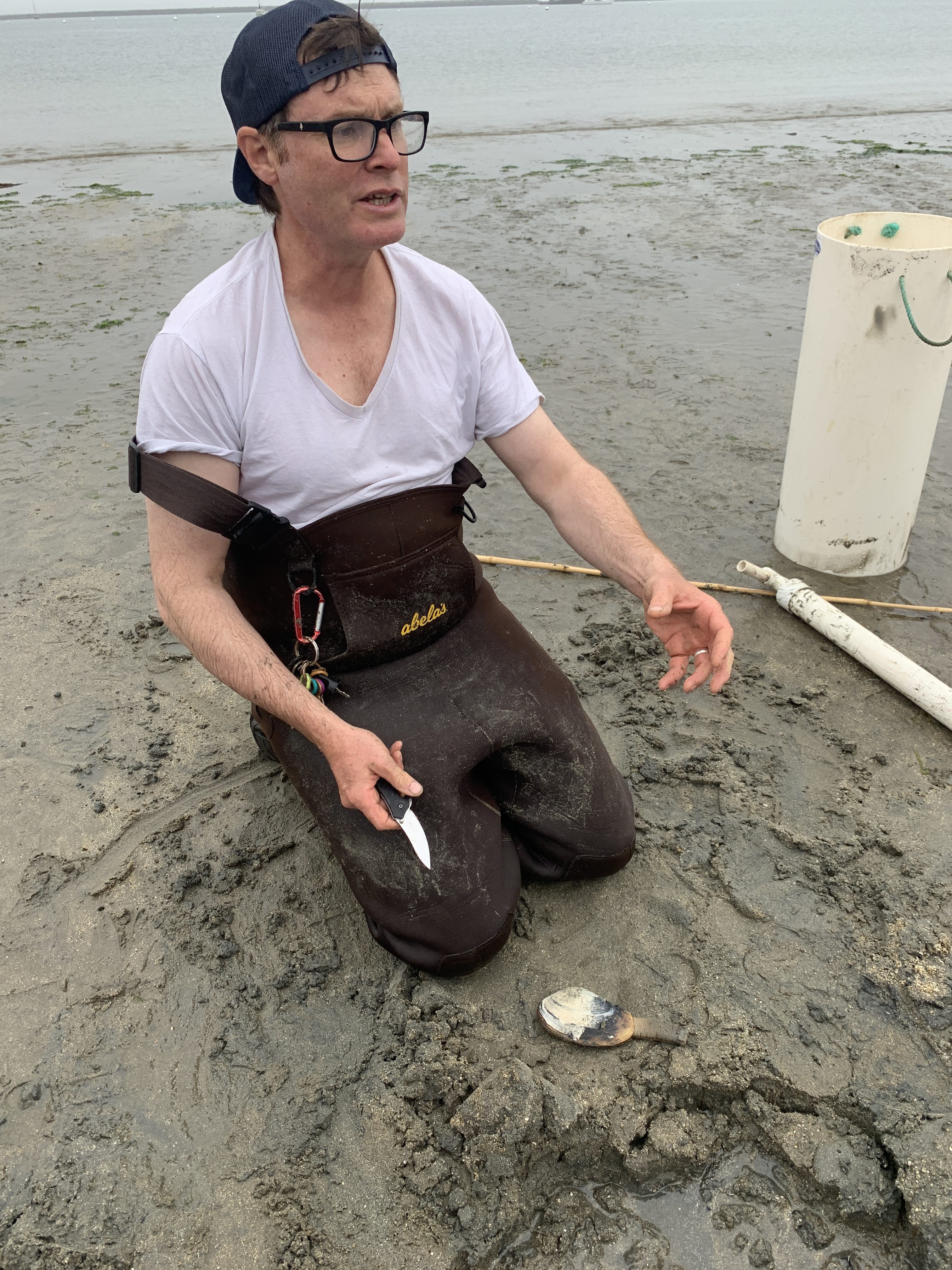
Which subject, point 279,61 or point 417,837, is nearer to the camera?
point 279,61

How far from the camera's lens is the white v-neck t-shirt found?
225 centimetres

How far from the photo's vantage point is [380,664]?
8.76 feet

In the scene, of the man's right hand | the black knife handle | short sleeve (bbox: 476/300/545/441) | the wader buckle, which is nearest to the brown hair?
short sleeve (bbox: 476/300/545/441)

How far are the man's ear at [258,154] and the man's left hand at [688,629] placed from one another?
1.35 metres

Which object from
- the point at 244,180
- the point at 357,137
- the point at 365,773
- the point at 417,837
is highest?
the point at 357,137

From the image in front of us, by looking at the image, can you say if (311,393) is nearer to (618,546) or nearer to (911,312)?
(618,546)

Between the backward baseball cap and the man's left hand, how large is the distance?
4.62 feet

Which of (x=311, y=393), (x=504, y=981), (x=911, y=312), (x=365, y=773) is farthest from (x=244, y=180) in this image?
(x=911, y=312)

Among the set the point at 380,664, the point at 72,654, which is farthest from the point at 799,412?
the point at 72,654

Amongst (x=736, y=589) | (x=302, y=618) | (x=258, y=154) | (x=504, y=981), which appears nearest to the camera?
(x=258, y=154)

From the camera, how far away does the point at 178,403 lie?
2240 millimetres

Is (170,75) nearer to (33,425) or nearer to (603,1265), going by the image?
(33,425)

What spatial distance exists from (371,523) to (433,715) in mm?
535

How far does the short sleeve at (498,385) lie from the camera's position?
104 inches
